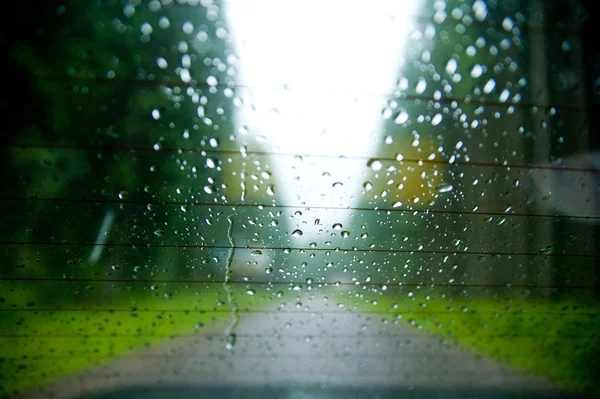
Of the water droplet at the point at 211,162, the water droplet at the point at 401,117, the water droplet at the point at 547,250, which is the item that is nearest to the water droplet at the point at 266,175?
the water droplet at the point at 211,162

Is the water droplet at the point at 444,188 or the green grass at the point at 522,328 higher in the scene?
the water droplet at the point at 444,188

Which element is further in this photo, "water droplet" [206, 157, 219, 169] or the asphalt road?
the asphalt road

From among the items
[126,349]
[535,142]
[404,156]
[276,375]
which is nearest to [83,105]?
[126,349]

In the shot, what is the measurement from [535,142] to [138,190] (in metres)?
1.36

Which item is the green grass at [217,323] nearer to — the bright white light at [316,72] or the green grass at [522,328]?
the green grass at [522,328]

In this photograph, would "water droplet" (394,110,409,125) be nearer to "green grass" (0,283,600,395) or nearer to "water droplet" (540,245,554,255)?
"green grass" (0,283,600,395)

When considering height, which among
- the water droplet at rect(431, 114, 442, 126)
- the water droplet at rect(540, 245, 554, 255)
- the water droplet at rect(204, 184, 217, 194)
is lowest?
the water droplet at rect(540, 245, 554, 255)

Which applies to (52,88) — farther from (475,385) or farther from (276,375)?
(475,385)

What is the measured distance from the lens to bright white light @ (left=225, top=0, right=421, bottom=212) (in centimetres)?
107

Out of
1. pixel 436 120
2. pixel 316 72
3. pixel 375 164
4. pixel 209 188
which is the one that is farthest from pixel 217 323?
pixel 436 120

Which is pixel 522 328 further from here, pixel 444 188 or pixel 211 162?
pixel 211 162

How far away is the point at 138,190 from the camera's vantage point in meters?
Result: 1.14

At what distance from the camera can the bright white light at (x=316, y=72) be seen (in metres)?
1.07

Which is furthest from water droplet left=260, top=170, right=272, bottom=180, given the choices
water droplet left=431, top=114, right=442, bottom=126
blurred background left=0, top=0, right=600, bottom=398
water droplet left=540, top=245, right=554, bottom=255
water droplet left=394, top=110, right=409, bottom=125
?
water droplet left=540, top=245, right=554, bottom=255
